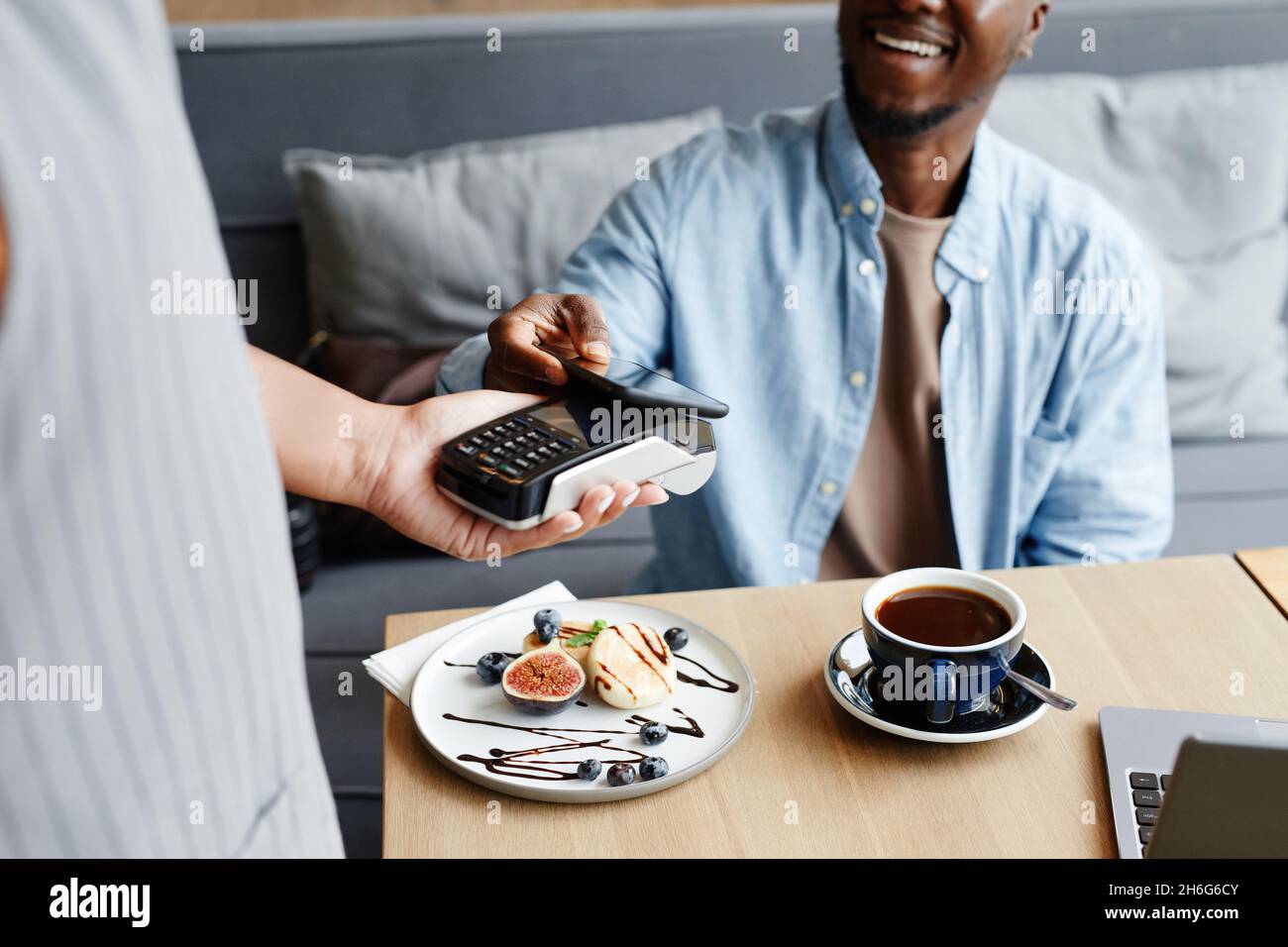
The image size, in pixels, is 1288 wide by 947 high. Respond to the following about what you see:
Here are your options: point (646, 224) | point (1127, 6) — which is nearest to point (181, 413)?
point (646, 224)

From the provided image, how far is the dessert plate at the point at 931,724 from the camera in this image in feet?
2.75

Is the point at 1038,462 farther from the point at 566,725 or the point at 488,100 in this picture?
the point at 488,100

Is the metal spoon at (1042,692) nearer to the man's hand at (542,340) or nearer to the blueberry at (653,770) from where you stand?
the blueberry at (653,770)

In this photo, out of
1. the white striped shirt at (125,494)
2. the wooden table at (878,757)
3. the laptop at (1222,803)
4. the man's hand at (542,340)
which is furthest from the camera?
the man's hand at (542,340)

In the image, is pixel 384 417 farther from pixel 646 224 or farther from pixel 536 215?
pixel 536 215

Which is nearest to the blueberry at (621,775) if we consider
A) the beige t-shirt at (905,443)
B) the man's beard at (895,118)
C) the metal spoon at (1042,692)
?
the metal spoon at (1042,692)

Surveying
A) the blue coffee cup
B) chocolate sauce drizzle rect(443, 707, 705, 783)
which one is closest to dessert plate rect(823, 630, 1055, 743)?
the blue coffee cup

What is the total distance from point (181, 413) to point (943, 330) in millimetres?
1120

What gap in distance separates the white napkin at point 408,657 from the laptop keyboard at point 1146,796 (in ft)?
1.49

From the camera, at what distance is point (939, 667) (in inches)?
32.7

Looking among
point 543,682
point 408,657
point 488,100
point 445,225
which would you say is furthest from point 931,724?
point 488,100

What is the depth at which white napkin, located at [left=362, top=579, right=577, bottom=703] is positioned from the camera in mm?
911

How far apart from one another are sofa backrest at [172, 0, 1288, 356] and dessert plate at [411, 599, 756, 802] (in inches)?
47.2

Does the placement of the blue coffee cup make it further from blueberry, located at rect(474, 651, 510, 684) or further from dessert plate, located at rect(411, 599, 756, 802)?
blueberry, located at rect(474, 651, 510, 684)
